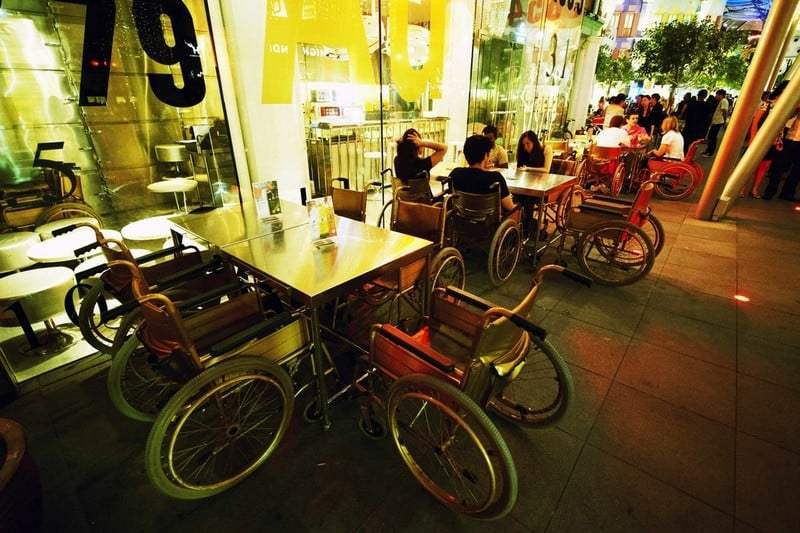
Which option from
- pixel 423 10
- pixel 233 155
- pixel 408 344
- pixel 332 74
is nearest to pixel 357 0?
pixel 332 74

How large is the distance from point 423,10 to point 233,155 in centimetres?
402

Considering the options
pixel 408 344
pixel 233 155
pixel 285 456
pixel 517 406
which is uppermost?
pixel 233 155

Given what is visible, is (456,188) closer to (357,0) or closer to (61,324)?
(357,0)

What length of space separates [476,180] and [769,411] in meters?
2.57

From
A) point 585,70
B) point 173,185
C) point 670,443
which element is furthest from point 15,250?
point 585,70

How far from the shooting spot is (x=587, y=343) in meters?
2.80

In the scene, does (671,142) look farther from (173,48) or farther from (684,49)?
(684,49)

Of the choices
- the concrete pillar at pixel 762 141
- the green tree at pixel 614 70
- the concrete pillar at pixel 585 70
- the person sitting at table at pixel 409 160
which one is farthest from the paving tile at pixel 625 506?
the green tree at pixel 614 70

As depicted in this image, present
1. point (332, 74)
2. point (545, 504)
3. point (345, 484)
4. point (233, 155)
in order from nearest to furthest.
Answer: point (545, 504) < point (345, 484) < point (233, 155) < point (332, 74)

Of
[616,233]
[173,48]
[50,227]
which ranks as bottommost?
[616,233]

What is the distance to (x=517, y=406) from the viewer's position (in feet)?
6.65

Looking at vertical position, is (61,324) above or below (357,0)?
below

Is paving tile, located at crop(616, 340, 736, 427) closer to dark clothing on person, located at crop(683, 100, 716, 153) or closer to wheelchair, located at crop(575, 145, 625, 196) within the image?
wheelchair, located at crop(575, 145, 625, 196)

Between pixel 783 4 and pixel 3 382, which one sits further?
pixel 783 4
